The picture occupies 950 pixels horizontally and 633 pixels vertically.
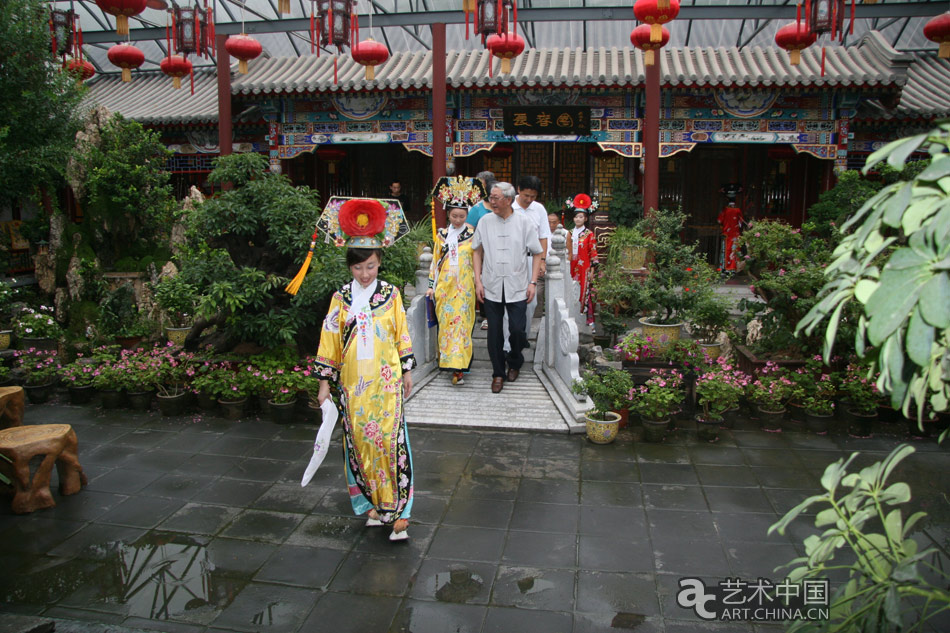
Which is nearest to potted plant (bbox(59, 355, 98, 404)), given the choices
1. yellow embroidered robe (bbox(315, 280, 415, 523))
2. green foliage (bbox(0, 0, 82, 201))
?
green foliage (bbox(0, 0, 82, 201))

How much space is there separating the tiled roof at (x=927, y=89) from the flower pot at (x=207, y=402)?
10483mm

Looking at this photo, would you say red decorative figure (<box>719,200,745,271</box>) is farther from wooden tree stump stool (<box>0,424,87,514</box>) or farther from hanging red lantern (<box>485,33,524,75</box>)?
wooden tree stump stool (<box>0,424,87,514</box>)

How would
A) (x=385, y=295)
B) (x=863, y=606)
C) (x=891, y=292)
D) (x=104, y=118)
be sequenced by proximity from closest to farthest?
(x=891, y=292) → (x=863, y=606) → (x=385, y=295) → (x=104, y=118)

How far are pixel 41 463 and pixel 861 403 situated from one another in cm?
573

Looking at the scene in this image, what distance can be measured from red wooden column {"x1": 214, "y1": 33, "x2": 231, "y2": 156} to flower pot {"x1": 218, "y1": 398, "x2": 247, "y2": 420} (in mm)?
6994

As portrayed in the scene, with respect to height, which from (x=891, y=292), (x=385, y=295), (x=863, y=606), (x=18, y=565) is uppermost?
(x=891, y=292)

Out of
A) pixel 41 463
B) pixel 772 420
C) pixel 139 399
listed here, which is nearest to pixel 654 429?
pixel 772 420

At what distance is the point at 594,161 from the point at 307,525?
393 inches

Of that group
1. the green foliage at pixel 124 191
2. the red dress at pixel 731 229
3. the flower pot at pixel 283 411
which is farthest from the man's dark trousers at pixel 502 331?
the red dress at pixel 731 229

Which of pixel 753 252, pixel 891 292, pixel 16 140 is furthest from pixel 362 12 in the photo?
pixel 891 292

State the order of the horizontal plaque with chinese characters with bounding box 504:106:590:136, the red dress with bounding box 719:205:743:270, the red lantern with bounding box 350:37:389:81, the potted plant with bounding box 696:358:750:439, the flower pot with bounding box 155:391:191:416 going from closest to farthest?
1. the potted plant with bounding box 696:358:750:439
2. the flower pot with bounding box 155:391:191:416
3. the red lantern with bounding box 350:37:389:81
4. the horizontal plaque with chinese characters with bounding box 504:106:590:136
5. the red dress with bounding box 719:205:743:270

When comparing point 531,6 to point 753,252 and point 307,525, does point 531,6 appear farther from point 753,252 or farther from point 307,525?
point 307,525

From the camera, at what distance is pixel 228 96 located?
12.1 metres

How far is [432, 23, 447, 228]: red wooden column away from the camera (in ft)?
36.7
